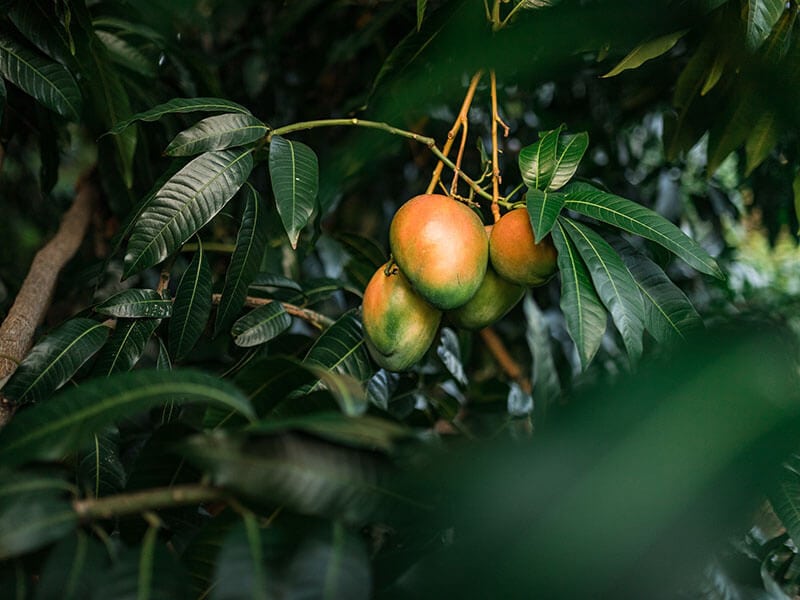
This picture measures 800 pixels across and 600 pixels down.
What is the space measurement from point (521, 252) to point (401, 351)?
0.58ft

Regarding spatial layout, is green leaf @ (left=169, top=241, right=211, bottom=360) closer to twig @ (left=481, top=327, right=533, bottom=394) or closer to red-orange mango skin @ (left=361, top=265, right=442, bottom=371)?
red-orange mango skin @ (left=361, top=265, right=442, bottom=371)

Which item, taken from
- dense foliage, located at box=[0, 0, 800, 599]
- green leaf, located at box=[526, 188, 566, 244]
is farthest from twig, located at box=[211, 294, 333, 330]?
green leaf, located at box=[526, 188, 566, 244]

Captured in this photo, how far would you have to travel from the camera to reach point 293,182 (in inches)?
30.9

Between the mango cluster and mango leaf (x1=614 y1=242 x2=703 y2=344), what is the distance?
11cm

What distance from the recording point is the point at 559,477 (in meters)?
0.48

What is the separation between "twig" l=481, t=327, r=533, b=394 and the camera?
168cm

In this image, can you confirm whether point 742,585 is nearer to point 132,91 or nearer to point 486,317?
point 486,317

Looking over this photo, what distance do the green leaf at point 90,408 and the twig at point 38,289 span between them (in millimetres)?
314

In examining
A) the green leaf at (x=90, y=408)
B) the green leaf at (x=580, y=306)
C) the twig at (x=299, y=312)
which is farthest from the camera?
the twig at (x=299, y=312)

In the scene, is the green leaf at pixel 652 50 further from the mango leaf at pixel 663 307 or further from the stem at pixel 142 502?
the stem at pixel 142 502

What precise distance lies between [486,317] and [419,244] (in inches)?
5.5

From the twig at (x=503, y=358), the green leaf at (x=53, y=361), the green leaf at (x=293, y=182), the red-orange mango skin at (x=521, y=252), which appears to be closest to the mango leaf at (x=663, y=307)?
the red-orange mango skin at (x=521, y=252)

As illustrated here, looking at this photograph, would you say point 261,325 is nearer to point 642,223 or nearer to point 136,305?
point 136,305

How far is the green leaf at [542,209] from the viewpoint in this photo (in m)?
0.70
